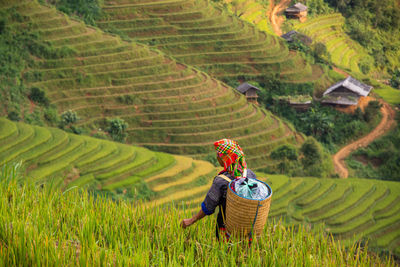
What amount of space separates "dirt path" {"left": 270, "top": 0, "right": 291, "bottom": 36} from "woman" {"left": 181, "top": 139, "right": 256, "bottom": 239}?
37.7 metres

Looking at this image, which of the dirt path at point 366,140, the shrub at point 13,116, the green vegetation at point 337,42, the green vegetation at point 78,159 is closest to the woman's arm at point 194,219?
the green vegetation at point 78,159

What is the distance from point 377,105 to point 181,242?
29.3 meters

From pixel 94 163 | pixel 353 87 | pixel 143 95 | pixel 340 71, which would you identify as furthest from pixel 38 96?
pixel 340 71

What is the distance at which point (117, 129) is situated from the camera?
2198cm

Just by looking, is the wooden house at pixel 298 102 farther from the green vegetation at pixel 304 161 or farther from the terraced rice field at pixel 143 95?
the green vegetation at pixel 304 161

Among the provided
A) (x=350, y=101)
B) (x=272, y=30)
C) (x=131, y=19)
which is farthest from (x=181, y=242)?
(x=272, y=30)

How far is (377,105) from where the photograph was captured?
95.7ft

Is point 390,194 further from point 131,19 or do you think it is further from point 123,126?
point 131,19

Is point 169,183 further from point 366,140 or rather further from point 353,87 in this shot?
point 353,87

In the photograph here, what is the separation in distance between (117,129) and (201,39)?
1254 cm

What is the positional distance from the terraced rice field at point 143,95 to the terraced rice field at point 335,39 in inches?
578

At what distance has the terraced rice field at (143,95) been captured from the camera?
75.5ft

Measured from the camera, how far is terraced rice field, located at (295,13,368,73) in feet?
123

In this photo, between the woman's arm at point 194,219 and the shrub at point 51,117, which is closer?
the woman's arm at point 194,219
